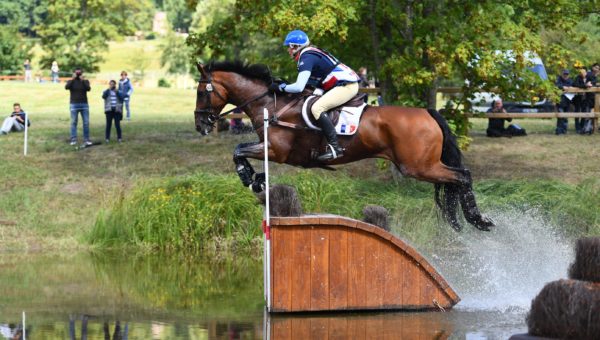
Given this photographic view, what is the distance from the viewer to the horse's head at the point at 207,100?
13172 millimetres

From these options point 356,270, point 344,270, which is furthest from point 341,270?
point 356,270

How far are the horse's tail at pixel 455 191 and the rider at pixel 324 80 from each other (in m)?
1.30

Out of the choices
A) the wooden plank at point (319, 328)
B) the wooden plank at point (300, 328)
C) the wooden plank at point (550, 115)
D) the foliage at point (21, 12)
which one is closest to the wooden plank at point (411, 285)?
the wooden plank at point (319, 328)

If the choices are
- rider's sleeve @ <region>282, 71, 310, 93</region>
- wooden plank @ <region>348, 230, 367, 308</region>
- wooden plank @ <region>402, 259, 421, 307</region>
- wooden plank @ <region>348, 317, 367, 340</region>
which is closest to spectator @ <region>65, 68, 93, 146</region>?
rider's sleeve @ <region>282, 71, 310, 93</region>

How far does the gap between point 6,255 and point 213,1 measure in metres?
59.0

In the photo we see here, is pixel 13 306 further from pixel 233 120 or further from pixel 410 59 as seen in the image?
pixel 233 120

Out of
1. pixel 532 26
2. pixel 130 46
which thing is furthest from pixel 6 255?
pixel 130 46

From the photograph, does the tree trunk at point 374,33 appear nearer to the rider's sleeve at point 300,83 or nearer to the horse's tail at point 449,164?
the horse's tail at point 449,164

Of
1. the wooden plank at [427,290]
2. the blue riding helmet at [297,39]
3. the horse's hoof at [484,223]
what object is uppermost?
the blue riding helmet at [297,39]

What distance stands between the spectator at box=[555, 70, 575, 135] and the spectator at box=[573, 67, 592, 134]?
19cm

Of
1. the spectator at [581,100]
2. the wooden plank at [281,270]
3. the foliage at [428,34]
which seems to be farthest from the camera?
the spectator at [581,100]

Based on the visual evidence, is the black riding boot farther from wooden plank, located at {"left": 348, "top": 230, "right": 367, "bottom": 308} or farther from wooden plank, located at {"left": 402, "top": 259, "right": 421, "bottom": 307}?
wooden plank, located at {"left": 402, "top": 259, "right": 421, "bottom": 307}

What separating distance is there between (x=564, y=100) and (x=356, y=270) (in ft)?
58.6

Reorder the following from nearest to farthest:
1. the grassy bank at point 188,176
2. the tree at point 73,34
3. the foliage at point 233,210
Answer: the foliage at point 233,210 < the grassy bank at point 188,176 < the tree at point 73,34
